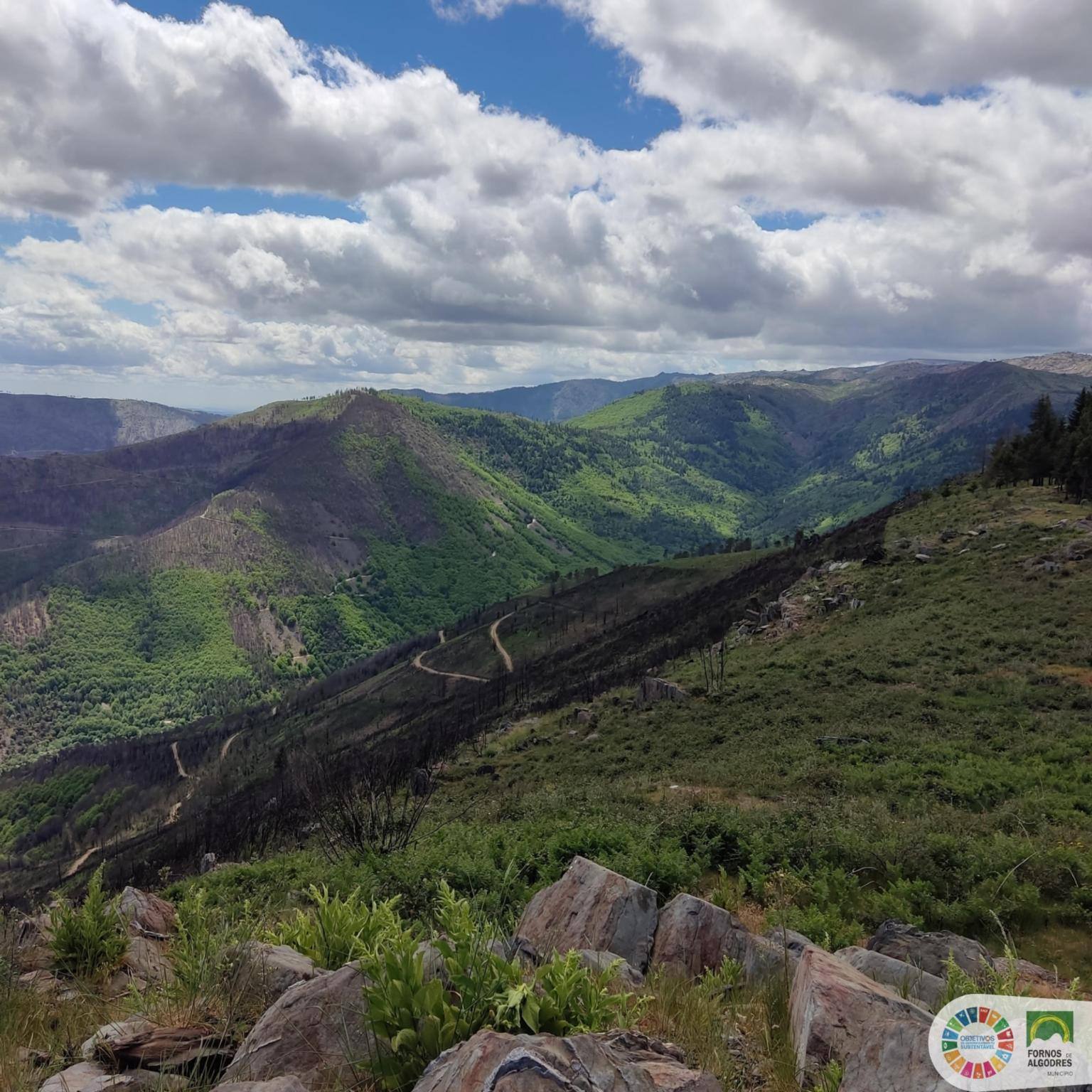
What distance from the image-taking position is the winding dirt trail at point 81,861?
145950mm

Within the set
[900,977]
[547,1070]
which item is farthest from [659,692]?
[547,1070]

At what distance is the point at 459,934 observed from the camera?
552 centimetres

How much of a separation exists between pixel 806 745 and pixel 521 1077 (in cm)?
3110

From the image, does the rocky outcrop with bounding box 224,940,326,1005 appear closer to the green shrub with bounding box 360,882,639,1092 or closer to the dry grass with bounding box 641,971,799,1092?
the green shrub with bounding box 360,882,639,1092

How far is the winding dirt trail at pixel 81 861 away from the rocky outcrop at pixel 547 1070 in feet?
587

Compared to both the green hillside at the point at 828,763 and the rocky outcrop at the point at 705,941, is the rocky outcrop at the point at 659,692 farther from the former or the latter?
the rocky outcrop at the point at 705,941

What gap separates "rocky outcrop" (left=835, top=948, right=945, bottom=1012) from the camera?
23.8 ft

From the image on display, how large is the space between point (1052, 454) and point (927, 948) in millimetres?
98811

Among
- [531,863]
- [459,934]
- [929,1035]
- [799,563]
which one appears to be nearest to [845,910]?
[531,863]

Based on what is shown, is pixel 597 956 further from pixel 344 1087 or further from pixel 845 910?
pixel 845 910

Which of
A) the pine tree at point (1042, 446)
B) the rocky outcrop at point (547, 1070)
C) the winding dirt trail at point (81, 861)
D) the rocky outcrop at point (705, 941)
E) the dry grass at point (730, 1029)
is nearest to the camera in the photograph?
the rocky outcrop at point (547, 1070)

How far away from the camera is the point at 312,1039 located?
5438mm

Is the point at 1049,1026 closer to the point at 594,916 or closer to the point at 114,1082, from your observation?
the point at 594,916

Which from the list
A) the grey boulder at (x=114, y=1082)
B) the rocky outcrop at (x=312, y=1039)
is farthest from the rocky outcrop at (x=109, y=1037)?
the rocky outcrop at (x=312, y=1039)
